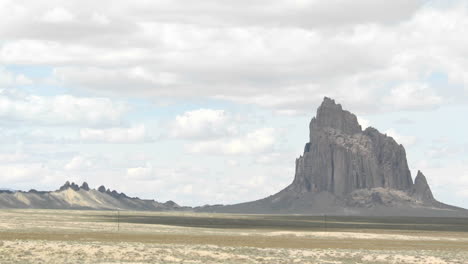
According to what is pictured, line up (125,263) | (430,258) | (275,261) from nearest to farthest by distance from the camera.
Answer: (125,263), (275,261), (430,258)

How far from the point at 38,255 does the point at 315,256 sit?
23.3m

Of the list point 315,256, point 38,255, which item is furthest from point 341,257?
point 38,255

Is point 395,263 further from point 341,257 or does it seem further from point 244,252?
point 244,252

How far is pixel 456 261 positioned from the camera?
6222 centimetres

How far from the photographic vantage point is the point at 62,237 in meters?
86.8

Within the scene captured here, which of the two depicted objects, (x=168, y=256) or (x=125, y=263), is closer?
(x=125, y=263)

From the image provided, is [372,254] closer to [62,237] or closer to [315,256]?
[315,256]

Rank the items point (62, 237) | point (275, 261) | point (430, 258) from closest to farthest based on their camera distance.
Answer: point (275, 261)
point (430, 258)
point (62, 237)

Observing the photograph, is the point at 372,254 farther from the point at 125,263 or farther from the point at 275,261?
the point at 125,263

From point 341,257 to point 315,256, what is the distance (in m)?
2.44

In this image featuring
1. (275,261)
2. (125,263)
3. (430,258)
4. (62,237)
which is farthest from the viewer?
(62,237)

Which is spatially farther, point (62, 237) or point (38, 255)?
point (62, 237)

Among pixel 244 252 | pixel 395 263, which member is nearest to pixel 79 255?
pixel 244 252

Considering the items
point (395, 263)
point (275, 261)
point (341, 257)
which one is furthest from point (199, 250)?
point (395, 263)
